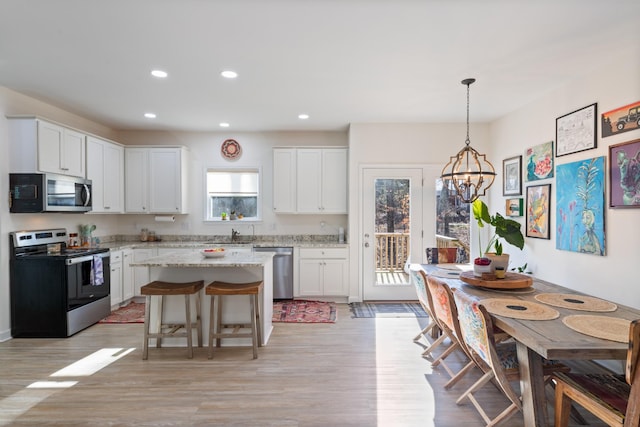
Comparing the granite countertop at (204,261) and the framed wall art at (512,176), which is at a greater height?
the framed wall art at (512,176)

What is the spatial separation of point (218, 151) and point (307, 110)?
2.05 metres

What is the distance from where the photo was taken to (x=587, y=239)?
10.4 feet

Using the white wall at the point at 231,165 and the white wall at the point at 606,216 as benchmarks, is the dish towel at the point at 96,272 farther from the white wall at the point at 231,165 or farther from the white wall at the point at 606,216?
the white wall at the point at 606,216

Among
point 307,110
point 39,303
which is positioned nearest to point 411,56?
point 307,110

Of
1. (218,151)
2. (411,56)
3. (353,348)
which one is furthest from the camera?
(218,151)

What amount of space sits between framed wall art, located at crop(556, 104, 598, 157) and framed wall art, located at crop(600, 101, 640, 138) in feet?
0.38

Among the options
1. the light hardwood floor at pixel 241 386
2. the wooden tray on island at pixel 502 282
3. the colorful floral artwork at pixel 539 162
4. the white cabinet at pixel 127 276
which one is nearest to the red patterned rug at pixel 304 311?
the light hardwood floor at pixel 241 386

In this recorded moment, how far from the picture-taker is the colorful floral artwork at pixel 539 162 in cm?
378

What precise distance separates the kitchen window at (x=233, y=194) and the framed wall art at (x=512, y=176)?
386cm

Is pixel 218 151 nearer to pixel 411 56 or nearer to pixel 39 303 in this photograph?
pixel 39 303

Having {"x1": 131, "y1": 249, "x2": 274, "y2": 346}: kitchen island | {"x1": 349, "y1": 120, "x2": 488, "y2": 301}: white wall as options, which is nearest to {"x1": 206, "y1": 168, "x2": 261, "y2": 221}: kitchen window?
{"x1": 349, "y1": 120, "x2": 488, "y2": 301}: white wall

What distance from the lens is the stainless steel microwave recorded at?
3.62 metres

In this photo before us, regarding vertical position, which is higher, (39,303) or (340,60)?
(340,60)

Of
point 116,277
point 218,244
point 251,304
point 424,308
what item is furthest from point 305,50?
point 116,277
